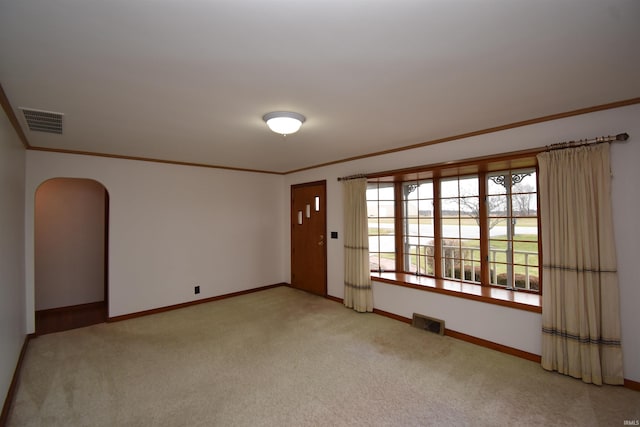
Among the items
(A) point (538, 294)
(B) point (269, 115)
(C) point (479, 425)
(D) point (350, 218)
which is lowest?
(C) point (479, 425)

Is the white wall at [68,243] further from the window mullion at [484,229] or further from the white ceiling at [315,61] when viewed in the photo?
the window mullion at [484,229]

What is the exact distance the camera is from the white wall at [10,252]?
230 cm

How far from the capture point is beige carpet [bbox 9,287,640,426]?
2.15 m

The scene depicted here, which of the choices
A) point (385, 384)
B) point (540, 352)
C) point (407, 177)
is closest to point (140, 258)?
point (385, 384)

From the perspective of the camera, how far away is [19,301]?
3.12m

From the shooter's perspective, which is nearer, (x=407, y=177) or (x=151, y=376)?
(x=151, y=376)

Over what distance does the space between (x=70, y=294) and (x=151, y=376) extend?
3.28 meters

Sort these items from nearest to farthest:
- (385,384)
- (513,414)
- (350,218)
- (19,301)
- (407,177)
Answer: (513,414)
(385,384)
(19,301)
(407,177)
(350,218)

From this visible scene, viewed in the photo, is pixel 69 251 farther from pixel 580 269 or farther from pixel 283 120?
pixel 580 269

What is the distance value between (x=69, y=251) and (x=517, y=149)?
6.54 metres

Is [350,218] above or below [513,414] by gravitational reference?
above

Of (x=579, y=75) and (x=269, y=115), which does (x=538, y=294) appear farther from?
(x=269, y=115)

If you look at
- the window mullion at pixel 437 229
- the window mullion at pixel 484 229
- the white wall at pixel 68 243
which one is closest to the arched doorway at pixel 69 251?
the white wall at pixel 68 243

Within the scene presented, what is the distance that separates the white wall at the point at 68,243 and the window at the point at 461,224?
4.68 meters
